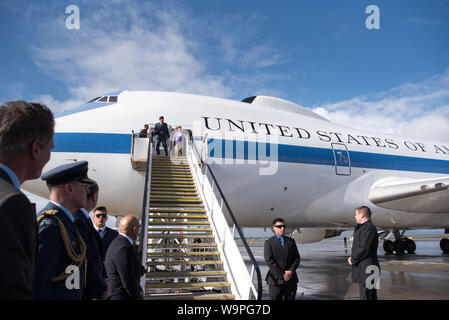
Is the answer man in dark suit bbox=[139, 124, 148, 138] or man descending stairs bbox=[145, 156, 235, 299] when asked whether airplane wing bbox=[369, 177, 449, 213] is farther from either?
man in dark suit bbox=[139, 124, 148, 138]

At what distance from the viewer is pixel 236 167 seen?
9.13 m

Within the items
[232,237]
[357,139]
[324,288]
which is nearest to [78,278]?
[232,237]

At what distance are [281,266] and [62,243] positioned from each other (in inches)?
144

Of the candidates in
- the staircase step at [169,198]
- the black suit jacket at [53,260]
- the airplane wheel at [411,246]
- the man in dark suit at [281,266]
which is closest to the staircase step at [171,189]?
the staircase step at [169,198]

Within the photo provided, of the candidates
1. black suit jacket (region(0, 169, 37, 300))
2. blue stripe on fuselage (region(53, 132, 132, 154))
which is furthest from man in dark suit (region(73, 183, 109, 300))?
blue stripe on fuselage (region(53, 132, 132, 154))

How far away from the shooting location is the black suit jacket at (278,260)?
4.73 meters

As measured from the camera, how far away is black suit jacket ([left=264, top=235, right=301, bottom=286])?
4.73 m

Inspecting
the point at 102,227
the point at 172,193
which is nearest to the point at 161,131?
the point at 172,193

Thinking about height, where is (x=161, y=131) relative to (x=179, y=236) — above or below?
above

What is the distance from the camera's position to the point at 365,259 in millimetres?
4414

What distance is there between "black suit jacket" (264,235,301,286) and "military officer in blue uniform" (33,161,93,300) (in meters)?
3.28

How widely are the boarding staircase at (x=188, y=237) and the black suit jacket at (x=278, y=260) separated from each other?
0.28m

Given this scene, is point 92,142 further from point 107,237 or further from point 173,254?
point 107,237

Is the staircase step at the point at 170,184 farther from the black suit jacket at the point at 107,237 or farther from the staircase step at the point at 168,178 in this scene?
the black suit jacket at the point at 107,237
